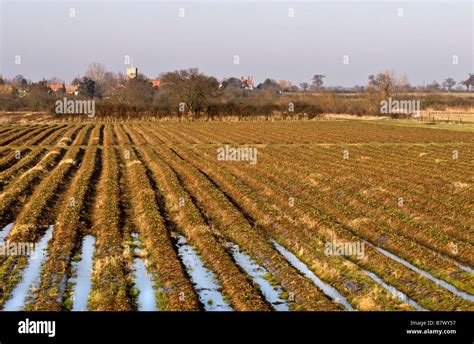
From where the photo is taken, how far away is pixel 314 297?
435 inches

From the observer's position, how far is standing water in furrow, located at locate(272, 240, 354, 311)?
11188 millimetres

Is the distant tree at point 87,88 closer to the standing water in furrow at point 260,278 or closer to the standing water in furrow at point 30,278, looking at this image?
the standing water in furrow at point 30,278

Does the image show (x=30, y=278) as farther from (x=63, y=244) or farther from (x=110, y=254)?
(x=63, y=244)

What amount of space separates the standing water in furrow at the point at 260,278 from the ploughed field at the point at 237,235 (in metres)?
0.04

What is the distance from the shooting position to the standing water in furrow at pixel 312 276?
11.2 meters

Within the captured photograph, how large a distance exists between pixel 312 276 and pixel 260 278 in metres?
1.11

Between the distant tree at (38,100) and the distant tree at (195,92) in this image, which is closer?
the distant tree at (195,92)

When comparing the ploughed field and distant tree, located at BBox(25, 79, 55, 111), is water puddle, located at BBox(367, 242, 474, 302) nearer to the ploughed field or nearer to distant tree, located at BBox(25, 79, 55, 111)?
the ploughed field

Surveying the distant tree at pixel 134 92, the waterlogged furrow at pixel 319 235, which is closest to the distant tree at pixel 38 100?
the distant tree at pixel 134 92

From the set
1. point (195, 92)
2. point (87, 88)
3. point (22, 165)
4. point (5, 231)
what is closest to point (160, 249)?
point (5, 231)

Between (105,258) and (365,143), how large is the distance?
105 feet
